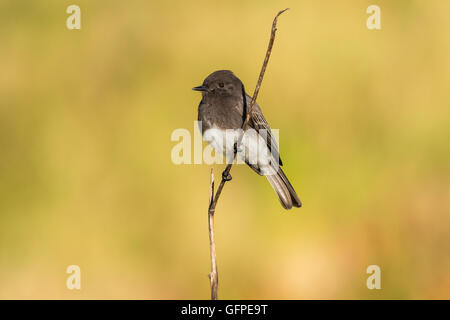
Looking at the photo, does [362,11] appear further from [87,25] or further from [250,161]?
[87,25]

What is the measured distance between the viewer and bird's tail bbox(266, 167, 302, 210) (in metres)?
4.68

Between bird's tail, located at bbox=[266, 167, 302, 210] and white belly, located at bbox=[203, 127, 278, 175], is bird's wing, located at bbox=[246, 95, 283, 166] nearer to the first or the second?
white belly, located at bbox=[203, 127, 278, 175]

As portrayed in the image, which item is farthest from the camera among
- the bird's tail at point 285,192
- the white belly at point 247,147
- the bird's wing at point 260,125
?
the bird's tail at point 285,192

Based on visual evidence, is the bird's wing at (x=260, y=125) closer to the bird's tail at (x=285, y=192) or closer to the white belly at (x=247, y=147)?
the white belly at (x=247, y=147)

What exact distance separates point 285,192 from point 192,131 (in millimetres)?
1057

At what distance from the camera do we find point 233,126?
4.38 m

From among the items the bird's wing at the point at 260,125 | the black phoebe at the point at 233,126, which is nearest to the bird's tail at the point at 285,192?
the black phoebe at the point at 233,126

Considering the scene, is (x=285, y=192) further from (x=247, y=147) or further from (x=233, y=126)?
(x=233, y=126)

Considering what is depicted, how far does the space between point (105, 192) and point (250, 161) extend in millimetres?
1555

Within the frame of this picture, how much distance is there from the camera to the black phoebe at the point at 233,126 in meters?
4.39

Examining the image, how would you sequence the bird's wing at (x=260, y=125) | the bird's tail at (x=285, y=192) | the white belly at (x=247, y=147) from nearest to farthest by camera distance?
the white belly at (x=247, y=147), the bird's wing at (x=260, y=125), the bird's tail at (x=285, y=192)

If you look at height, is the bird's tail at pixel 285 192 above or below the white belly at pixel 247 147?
below

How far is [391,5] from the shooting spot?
6109 mm

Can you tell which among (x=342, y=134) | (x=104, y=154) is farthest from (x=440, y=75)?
(x=104, y=154)
